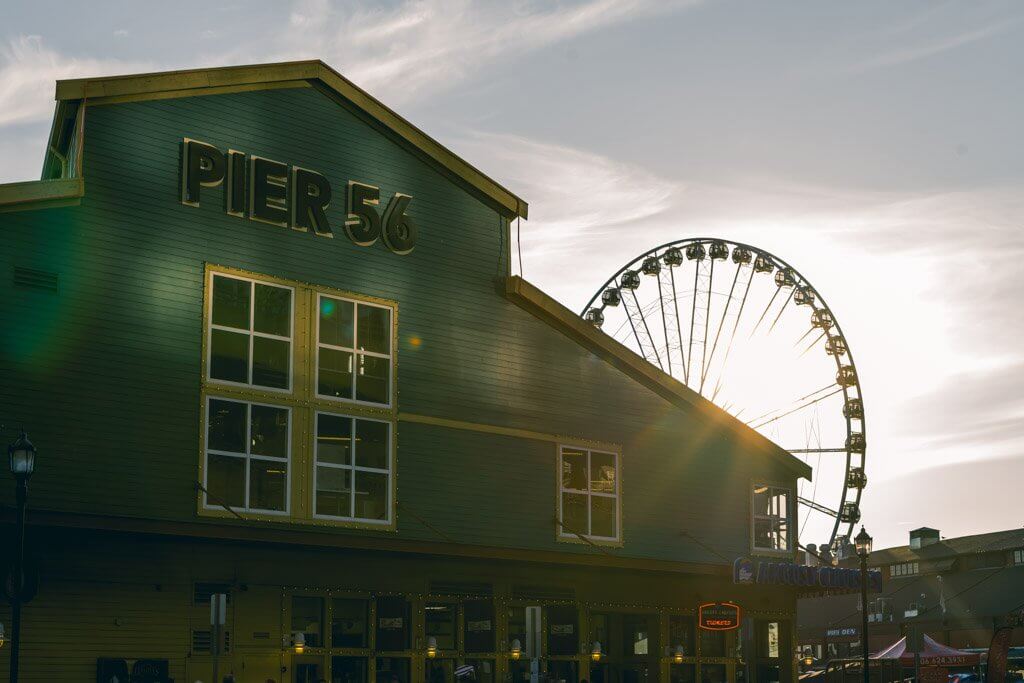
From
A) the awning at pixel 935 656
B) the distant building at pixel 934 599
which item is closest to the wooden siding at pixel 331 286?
the awning at pixel 935 656

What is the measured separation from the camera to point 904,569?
316 feet

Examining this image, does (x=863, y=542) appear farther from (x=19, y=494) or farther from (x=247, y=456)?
(x=19, y=494)

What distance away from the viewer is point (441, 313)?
110ft

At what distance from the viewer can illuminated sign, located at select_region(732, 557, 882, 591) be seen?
36.7 m

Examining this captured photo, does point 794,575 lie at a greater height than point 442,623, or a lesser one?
greater

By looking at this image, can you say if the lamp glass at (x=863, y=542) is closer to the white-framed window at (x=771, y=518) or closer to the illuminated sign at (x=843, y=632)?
the white-framed window at (x=771, y=518)

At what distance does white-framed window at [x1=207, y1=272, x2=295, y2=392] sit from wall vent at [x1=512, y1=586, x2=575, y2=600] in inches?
336

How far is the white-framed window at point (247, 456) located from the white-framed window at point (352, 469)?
0.86 metres

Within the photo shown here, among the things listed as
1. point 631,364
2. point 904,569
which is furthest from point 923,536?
point 631,364

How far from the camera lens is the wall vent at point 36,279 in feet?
87.8

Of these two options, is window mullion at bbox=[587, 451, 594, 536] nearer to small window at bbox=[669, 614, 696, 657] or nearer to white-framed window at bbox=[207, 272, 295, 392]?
small window at bbox=[669, 614, 696, 657]

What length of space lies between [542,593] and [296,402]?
29.2ft

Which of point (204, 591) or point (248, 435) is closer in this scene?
point (204, 591)

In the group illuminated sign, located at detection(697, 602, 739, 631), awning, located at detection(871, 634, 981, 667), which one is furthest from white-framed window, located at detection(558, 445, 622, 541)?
awning, located at detection(871, 634, 981, 667)
